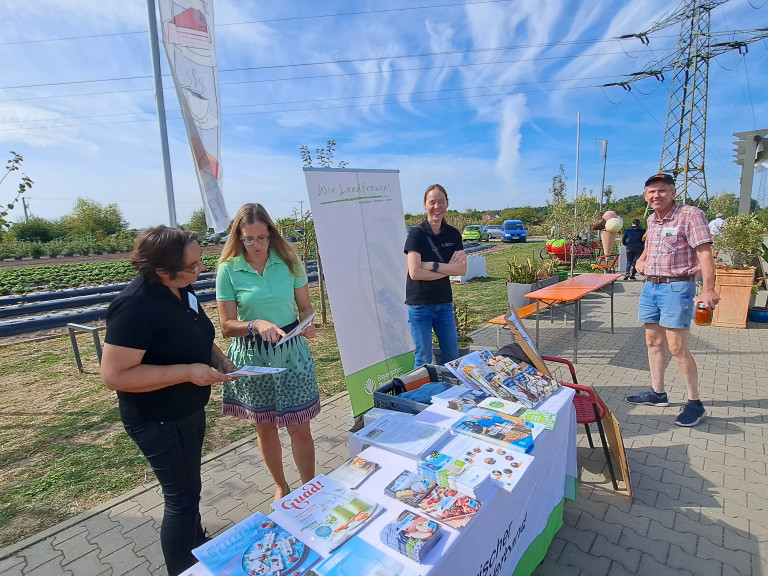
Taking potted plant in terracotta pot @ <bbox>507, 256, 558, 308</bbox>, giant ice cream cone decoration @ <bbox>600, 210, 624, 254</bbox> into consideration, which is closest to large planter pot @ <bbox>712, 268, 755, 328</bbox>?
potted plant in terracotta pot @ <bbox>507, 256, 558, 308</bbox>

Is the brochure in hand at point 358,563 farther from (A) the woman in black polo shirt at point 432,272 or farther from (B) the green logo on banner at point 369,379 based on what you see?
(A) the woman in black polo shirt at point 432,272

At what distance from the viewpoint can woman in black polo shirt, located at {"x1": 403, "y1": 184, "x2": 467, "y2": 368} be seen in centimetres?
304

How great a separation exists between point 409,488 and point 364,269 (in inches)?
83.1

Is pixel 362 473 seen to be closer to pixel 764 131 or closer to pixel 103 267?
pixel 764 131

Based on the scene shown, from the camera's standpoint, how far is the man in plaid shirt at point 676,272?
294cm

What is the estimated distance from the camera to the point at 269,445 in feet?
A: 7.46

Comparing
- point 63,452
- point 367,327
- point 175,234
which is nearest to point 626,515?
point 367,327

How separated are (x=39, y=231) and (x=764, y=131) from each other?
4709 cm

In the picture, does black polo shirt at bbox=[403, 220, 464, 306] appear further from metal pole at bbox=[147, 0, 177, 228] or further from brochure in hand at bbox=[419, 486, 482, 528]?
metal pole at bbox=[147, 0, 177, 228]

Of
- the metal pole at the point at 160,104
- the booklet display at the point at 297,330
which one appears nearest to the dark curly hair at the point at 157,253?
the booklet display at the point at 297,330

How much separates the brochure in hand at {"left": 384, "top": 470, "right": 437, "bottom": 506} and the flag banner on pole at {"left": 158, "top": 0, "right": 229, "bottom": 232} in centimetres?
359

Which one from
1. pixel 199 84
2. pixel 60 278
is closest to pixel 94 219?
pixel 60 278

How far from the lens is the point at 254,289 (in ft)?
6.83

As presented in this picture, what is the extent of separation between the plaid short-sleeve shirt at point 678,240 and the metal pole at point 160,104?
422 cm
